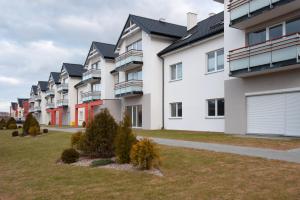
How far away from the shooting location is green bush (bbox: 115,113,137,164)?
9.72 meters

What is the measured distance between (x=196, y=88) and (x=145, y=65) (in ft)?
21.6

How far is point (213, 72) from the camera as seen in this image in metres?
21.7

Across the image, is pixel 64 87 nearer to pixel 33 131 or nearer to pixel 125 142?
pixel 33 131

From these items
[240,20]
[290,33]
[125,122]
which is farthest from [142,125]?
[125,122]

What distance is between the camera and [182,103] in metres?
24.8

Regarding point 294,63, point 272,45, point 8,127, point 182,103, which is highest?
point 272,45

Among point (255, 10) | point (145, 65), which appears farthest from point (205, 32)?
point (255, 10)

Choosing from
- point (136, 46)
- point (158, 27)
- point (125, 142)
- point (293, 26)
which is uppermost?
point (158, 27)

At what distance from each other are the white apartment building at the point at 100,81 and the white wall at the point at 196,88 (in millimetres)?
10575

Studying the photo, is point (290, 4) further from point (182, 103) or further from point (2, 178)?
point (2, 178)

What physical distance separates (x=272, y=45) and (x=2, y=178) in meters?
13.2

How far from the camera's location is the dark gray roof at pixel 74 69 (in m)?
50.7

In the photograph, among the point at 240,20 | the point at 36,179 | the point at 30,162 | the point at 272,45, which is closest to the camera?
the point at 36,179

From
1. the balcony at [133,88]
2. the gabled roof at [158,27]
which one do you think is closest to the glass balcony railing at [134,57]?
the balcony at [133,88]
